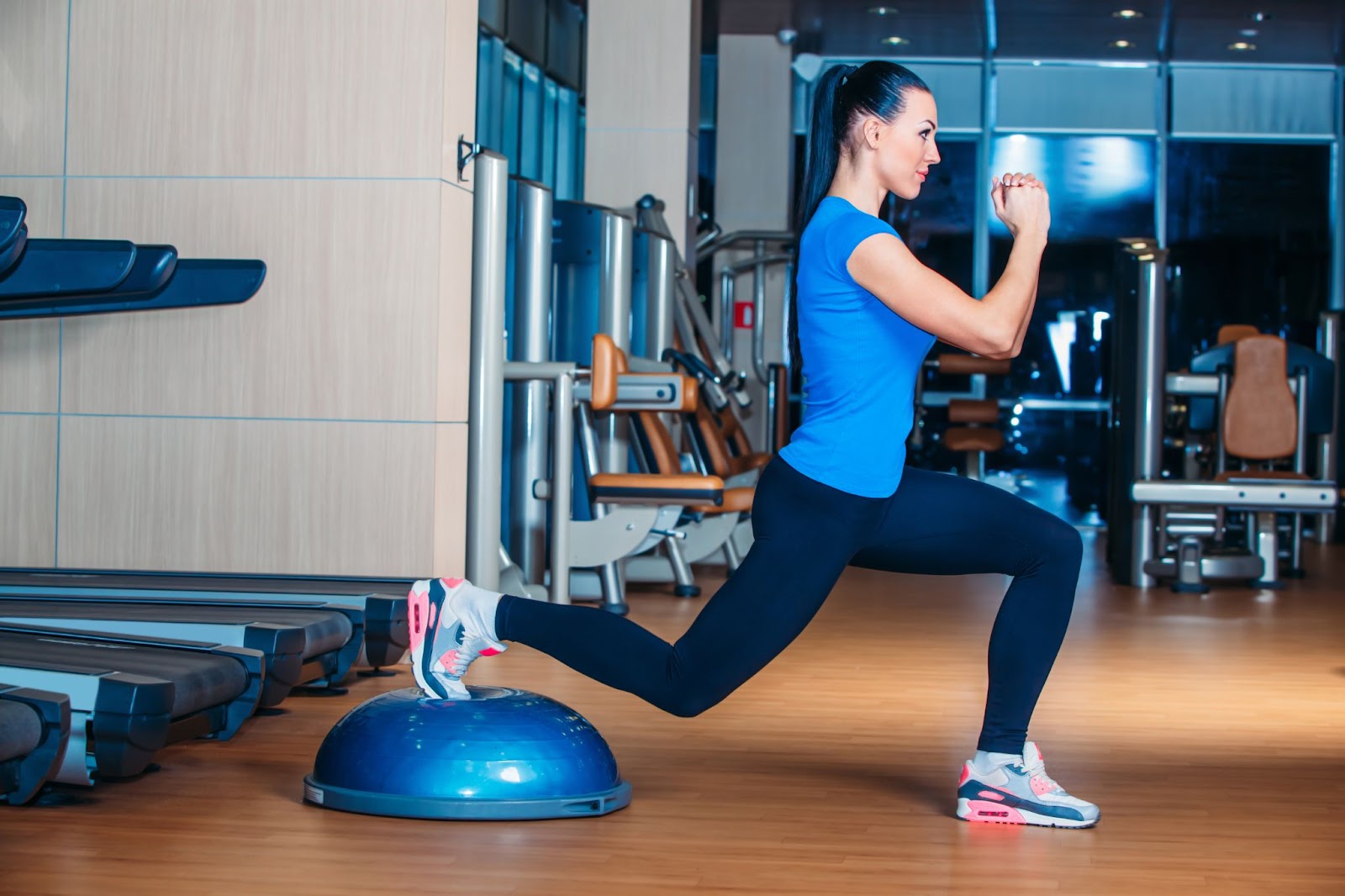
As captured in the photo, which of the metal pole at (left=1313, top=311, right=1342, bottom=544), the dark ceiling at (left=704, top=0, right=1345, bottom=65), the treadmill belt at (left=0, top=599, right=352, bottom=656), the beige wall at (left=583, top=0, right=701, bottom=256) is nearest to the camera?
the treadmill belt at (left=0, top=599, right=352, bottom=656)

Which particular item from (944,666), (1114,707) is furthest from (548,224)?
(1114,707)

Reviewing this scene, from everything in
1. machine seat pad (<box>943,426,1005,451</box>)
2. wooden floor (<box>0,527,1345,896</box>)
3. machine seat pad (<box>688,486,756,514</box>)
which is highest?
machine seat pad (<box>943,426,1005,451</box>)

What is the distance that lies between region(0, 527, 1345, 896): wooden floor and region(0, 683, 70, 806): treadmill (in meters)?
0.09

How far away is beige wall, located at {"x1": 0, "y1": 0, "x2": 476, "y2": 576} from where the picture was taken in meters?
4.23

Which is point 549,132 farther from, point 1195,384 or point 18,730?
point 18,730

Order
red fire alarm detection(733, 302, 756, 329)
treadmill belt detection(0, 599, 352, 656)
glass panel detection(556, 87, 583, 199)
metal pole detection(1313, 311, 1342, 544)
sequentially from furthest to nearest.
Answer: glass panel detection(556, 87, 583, 199) < red fire alarm detection(733, 302, 756, 329) < metal pole detection(1313, 311, 1342, 544) < treadmill belt detection(0, 599, 352, 656)

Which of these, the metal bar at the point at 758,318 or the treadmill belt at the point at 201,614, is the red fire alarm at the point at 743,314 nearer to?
the metal bar at the point at 758,318

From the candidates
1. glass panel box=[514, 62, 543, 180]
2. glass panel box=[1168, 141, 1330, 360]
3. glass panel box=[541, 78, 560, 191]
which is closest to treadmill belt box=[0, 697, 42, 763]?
glass panel box=[514, 62, 543, 180]

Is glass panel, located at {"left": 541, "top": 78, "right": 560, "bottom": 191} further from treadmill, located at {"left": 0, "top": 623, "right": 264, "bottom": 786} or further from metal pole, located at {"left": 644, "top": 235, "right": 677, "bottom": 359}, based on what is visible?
treadmill, located at {"left": 0, "top": 623, "right": 264, "bottom": 786}

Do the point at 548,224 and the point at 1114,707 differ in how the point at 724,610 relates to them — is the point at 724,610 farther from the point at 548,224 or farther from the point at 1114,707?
the point at 548,224

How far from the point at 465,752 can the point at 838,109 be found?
1198 mm

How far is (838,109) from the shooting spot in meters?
2.47

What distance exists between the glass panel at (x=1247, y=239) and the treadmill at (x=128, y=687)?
10.2 metres

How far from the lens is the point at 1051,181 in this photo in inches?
474
